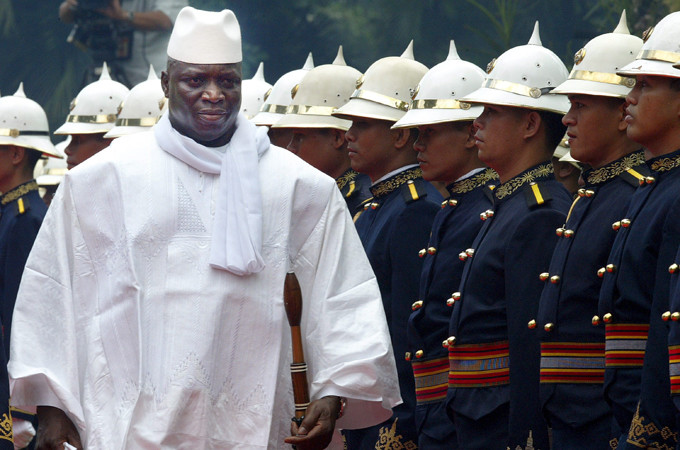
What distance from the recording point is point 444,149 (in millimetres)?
8523

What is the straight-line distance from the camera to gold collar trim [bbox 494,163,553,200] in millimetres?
7570

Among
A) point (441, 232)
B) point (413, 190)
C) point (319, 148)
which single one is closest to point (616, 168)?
point (441, 232)

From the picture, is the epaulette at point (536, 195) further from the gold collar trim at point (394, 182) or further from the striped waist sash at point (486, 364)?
the gold collar trim at point (394, 182)

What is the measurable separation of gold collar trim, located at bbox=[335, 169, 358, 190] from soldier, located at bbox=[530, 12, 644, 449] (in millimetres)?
3330

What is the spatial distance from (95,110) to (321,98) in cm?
355

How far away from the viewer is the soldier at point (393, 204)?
328 inches

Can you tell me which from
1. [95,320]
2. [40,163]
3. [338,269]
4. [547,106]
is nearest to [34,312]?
[95,320]

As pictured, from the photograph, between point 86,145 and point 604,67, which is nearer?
point 604,67

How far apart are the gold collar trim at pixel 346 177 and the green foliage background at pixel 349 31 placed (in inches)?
175

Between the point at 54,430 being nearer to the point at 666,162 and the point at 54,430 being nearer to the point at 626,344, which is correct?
the point at 626,344

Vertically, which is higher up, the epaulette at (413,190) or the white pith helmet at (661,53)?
the white pith helmet at (661,53)

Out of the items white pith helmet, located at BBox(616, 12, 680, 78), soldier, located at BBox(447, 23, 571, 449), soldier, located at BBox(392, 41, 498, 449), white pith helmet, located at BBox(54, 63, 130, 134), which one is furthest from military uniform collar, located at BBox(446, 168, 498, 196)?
white pith helmet, located at BBox(54, 63, 130, 134)

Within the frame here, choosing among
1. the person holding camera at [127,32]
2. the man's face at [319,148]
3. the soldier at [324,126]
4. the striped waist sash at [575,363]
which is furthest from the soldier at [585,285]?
A: the person holding camera at [127,32]

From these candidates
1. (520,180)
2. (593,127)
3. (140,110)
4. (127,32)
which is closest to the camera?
(593,127)
